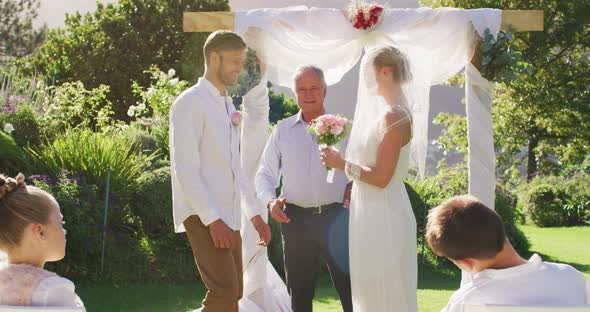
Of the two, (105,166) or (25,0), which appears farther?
(25,0)

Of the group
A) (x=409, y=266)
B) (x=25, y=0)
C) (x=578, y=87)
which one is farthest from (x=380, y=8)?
Answer: (x=25, y=0)

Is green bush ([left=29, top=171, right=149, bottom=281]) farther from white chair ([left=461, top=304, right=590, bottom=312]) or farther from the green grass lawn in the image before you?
white chair ([left=461, top=304, right=590, bottom=312])

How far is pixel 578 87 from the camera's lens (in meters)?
20.4

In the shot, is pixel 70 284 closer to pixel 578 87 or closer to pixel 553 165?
pixel 578 87

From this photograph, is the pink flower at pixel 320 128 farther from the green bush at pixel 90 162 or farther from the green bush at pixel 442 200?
the green bush at pixel 442 200

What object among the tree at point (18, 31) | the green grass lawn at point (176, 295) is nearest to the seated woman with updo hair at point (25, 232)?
the green grass lawn at point (176, 295)

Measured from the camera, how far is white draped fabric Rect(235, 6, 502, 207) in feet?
20.3

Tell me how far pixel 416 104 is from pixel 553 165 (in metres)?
19.3

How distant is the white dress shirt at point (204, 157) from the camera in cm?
379

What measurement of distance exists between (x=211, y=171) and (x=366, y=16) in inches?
106

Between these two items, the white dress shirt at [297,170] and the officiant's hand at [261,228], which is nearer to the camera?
the officiant's hand at [261,228]

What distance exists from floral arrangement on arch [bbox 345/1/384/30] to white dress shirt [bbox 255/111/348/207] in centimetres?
135

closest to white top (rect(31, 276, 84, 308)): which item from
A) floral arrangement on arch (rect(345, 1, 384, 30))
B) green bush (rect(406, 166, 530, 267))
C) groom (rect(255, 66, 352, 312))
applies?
groom (rect(255, 66, 352, 312))

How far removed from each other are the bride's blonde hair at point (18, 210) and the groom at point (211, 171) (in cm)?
125
